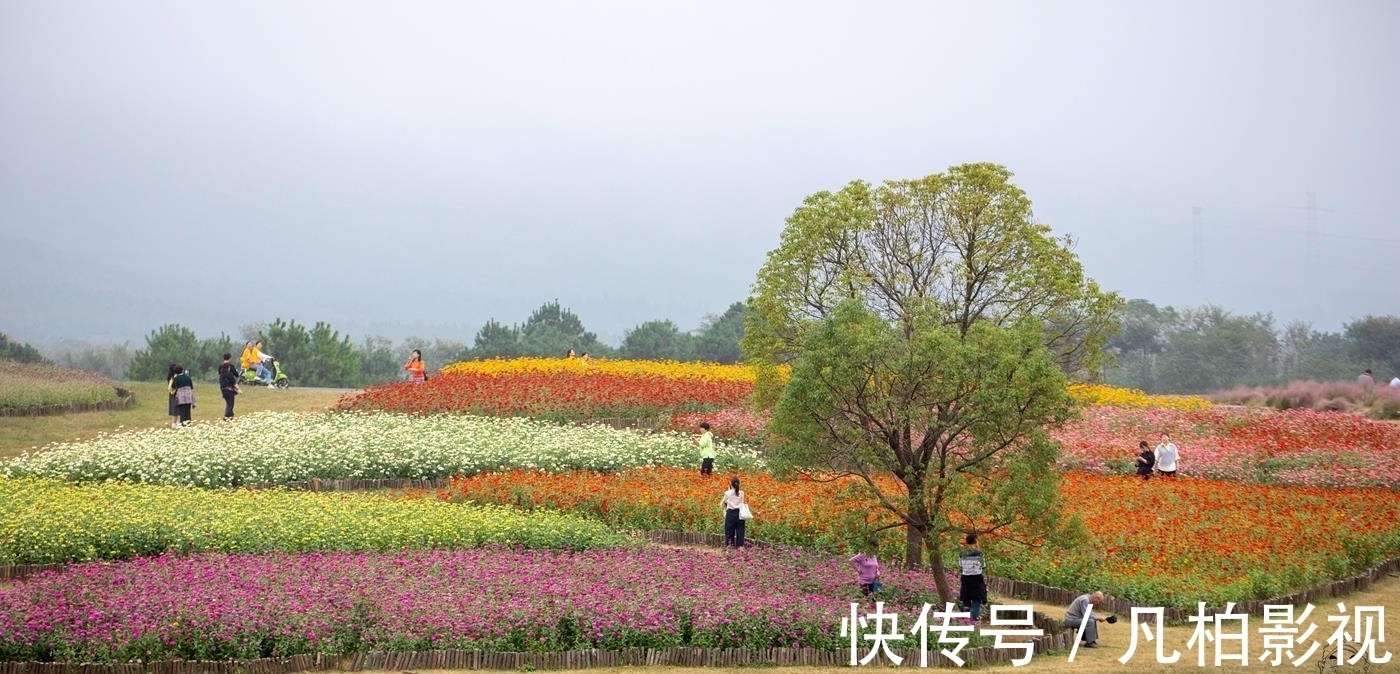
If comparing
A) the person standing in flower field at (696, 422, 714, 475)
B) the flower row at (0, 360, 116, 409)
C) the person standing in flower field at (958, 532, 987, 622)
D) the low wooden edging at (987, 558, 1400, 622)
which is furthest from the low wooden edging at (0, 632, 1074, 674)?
the flower row at (0, 360, 116, 409)

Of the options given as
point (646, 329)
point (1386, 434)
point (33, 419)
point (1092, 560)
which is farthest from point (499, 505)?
point (646, 329)

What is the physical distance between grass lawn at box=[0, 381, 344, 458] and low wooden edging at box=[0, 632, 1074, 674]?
633 inches

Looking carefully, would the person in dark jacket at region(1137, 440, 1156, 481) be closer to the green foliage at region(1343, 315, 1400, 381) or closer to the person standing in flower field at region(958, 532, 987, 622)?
the person standing in flower field at region(958, 532, 987, 622)

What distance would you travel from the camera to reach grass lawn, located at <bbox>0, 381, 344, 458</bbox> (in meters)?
27.8

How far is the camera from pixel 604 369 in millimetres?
37625

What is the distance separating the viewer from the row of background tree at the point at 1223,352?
71.2 metres

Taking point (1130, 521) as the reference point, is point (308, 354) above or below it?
above

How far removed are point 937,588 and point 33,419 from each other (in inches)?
896

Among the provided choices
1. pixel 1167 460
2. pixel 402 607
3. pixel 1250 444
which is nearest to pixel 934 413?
pixel 402 607

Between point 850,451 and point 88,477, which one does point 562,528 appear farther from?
point 88,477

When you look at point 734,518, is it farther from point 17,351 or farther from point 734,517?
point 17,351

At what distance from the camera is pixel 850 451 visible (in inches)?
595

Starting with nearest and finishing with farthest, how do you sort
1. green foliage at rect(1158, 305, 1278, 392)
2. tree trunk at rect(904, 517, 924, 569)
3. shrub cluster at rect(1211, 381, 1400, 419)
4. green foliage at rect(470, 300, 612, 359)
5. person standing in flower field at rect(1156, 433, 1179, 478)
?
1. tree trunk at rect(904, 517, 924, 569)
2. person standing in flower field at rect(1156, 433, 1179, 478)
3. shrub cluster at rect(1211, 381, 1400, 419)
4. green foliage at rect(470, 300, 612, 359)
5. green foliage at rect(1158, 305, 1278, 392)

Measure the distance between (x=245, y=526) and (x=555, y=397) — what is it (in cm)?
1390
